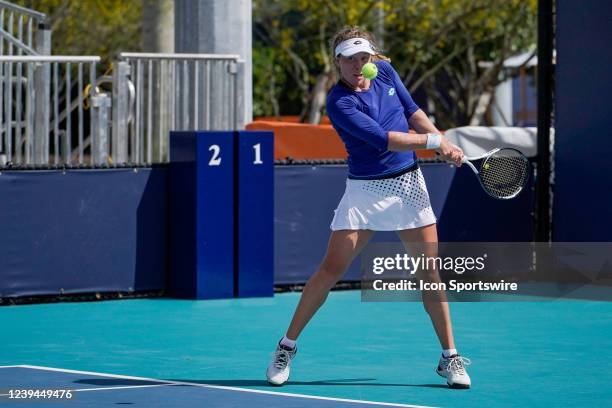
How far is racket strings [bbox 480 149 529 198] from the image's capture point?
912cm

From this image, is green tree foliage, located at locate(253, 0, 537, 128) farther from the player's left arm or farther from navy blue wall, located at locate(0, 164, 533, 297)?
the player's left arm

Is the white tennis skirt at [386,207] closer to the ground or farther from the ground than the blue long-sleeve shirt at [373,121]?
closer to the ground

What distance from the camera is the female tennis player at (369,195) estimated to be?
26.9 ft

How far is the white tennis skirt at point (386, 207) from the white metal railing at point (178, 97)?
498 cm

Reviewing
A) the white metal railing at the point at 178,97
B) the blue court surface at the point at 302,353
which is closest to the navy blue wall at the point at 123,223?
the blue court surface at the point at 302,353

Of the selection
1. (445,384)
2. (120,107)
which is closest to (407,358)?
(445,384)

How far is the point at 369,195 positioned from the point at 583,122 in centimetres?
544

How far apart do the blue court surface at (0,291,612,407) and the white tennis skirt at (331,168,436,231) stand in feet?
3.03

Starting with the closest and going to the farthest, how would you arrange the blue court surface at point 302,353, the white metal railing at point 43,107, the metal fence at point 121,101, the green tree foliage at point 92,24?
the blue court surface at point 302,353 → the white metal railing at point 43,107 → the metal fence at point 121,101 → the green tree foliage at point 92,24

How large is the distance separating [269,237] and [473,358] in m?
3.75

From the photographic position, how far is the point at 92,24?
3806 cm

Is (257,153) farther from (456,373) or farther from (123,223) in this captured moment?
(456,373)

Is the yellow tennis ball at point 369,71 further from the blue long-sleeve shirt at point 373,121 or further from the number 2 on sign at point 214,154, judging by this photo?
the number 2 on sign at point 214,154

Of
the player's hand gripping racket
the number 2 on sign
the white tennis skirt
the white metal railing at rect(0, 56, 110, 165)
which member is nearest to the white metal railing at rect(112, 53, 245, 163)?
the white metal railing at rect(0, 56, 110, 165)
